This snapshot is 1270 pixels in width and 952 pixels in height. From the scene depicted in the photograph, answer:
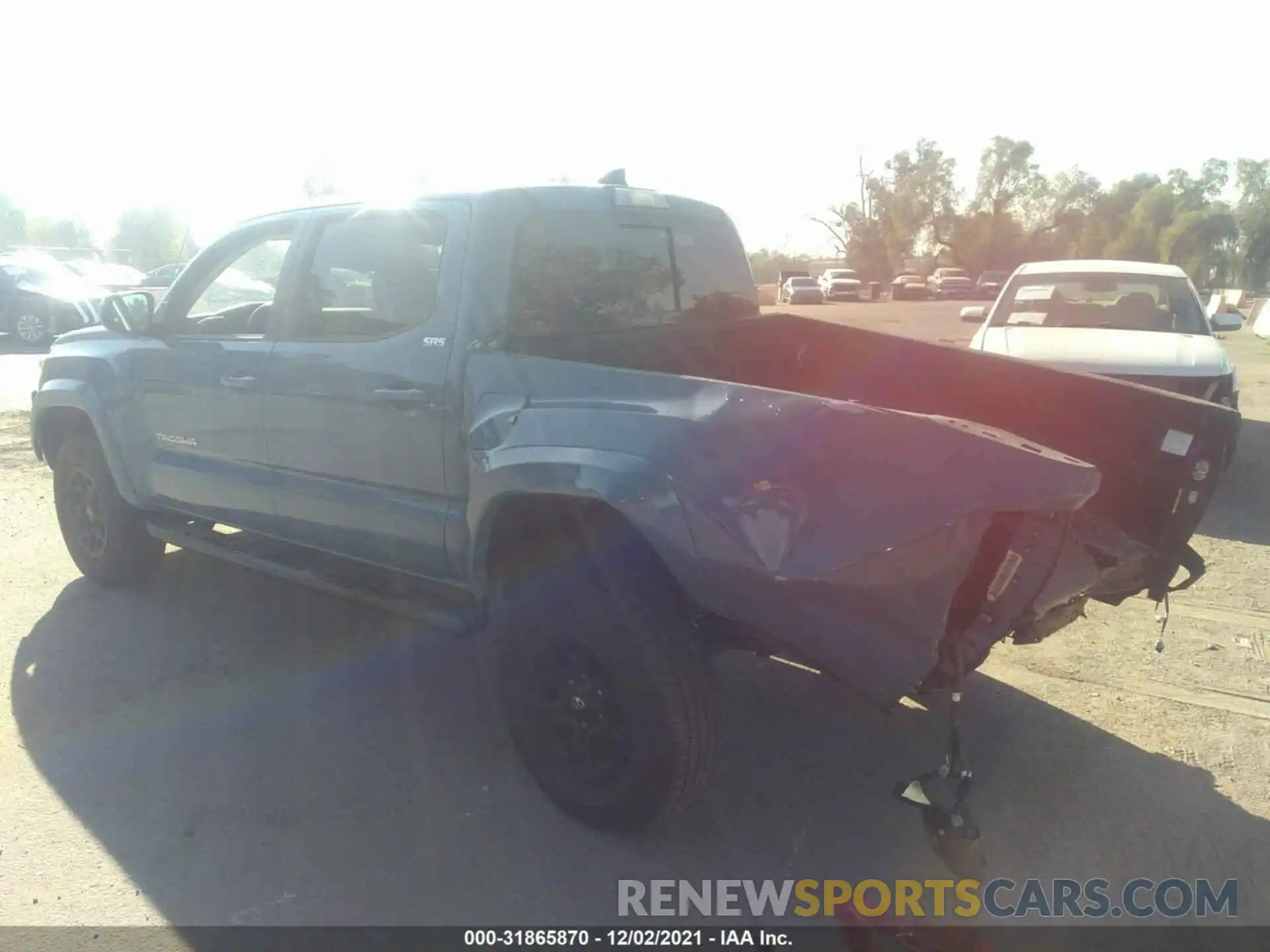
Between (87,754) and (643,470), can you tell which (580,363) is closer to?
(643,470)

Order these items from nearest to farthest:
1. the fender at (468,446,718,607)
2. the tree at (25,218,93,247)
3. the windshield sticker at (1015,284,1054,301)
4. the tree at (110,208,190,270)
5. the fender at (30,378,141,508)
Answer: the fender at (468,446,718,607) < the fender at (30,378,141,508) < the windshield sticker at (1015,284,1054,301) < the tree at (110,208,190,270) < the tree at (25,218,93,247)

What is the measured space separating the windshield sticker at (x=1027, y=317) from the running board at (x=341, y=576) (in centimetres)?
622

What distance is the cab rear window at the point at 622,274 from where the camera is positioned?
383 centimetres

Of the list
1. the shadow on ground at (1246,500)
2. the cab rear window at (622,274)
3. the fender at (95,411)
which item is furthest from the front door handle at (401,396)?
the shadow on ground at (1246,500)

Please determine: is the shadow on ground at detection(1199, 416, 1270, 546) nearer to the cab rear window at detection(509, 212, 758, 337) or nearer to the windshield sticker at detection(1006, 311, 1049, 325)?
the windshield sticker at detection(1006, 311, 1049, 325)

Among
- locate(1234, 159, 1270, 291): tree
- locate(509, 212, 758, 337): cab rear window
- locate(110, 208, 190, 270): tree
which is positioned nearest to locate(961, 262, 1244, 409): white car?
locate(509, 212, 758, 337): cab rear window

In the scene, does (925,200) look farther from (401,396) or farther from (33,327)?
(401,396)

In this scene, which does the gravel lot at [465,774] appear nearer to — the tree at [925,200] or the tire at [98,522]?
the tire at [98,522]

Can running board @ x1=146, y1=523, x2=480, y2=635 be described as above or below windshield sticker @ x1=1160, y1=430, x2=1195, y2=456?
below

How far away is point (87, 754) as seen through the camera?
3.93 meters

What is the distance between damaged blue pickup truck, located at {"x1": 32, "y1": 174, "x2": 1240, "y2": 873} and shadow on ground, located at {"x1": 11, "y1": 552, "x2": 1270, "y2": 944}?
0.33 m

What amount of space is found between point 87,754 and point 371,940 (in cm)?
168

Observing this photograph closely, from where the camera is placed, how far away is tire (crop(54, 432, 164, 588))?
5.60 meters

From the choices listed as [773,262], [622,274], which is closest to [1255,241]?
[773,262]
